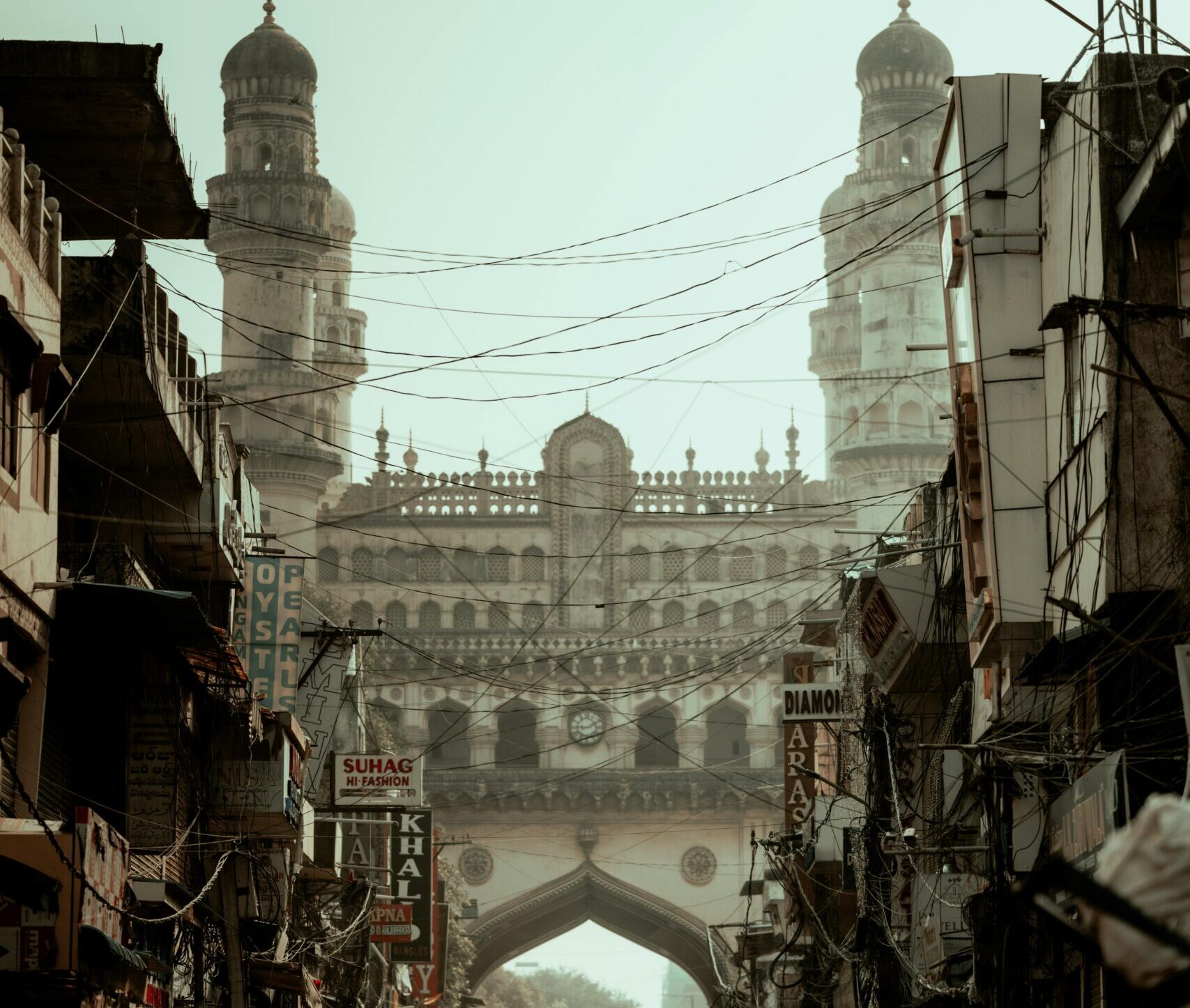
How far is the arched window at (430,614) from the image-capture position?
62.3m

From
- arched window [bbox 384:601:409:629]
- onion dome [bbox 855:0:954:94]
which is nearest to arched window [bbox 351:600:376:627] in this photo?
arched window [bbox 384:601:409:629]

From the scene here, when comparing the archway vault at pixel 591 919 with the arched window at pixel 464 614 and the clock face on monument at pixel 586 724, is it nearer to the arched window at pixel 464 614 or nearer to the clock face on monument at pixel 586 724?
the clock face on monument at pixel 586 724

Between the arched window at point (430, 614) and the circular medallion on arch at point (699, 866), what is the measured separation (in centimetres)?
1480

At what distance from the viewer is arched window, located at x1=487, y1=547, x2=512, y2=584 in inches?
2493

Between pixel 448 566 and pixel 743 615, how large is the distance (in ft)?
31.1

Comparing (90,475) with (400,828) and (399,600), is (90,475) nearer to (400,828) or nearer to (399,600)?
(400,828)

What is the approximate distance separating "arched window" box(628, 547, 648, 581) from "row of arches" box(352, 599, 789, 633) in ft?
3.33

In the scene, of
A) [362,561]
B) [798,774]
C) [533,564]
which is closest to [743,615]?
[533,564]

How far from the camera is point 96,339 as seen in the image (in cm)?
1559

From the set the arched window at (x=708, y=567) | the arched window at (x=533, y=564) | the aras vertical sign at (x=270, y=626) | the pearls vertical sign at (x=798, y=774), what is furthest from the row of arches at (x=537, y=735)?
the aras vertical sign at (x=270, y=626)

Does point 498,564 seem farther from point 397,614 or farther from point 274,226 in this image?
point 274,226

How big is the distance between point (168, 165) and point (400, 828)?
1540 cm

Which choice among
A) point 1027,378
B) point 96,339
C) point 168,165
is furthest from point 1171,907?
point 168,165

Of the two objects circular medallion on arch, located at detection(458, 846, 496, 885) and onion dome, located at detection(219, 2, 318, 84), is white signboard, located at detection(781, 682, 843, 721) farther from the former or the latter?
onion dome, located at detection(219, 2, 318, 84)
